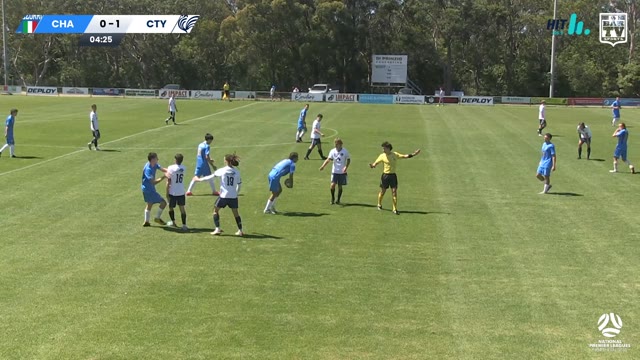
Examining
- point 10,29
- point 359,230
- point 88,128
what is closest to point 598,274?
point 359,230

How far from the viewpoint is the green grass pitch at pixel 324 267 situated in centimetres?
892

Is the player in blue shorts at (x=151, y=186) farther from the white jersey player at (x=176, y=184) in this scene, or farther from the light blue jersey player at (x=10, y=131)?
the light blue jersey player at (x=10, y=131)

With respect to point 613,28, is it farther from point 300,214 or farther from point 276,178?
point 276,178

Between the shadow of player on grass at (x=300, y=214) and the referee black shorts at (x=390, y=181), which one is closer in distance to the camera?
the shadow of player on grass at (x=300, y=214)

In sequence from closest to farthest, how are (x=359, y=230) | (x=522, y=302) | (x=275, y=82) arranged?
(x=522, y=302) < (x=359, y=230) < (x=275, y=82)

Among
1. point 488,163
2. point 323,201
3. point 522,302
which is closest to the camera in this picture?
point 522,302

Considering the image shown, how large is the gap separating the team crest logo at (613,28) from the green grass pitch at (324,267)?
204 feet

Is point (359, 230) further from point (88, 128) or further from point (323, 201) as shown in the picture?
point (88, 128)

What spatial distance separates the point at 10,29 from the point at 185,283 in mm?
95677

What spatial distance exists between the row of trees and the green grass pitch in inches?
2504

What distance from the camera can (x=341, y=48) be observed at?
290ft

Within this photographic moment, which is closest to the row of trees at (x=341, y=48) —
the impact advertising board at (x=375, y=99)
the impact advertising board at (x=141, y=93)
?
the impact advertising board at (x=141, y=93)

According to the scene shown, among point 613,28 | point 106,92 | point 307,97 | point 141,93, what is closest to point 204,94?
point 141,93

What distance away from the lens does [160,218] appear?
52.5ft
